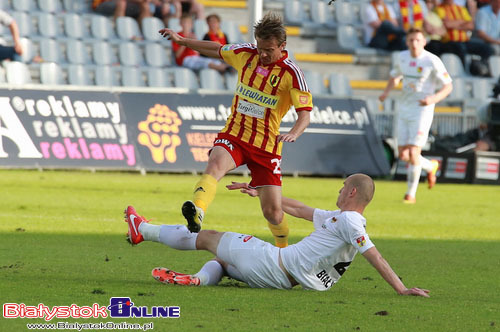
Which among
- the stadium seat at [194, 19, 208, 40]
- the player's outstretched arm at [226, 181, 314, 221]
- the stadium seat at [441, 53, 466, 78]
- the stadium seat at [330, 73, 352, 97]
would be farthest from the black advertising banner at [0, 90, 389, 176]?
the player's outstretched arm at [226, 181, 314, 221]

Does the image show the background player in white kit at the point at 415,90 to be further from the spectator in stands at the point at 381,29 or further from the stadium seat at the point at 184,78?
the spectator in stands at the point at 381,29

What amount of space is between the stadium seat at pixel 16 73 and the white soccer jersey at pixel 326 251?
12398 millimetres

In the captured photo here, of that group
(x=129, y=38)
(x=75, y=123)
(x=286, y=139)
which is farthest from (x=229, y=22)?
(x=286, y=139)

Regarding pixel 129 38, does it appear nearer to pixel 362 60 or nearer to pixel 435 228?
pixel 362 60

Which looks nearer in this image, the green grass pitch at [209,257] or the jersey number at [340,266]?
the green grass pitch at [209,257]

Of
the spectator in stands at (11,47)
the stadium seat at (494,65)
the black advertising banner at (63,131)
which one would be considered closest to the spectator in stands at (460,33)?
the stadium seat at (494,65)

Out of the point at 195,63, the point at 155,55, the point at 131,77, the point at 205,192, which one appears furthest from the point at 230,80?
the point at 205,192

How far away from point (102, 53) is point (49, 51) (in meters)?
1.13

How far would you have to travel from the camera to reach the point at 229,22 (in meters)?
22.8

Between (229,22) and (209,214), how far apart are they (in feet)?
35.3

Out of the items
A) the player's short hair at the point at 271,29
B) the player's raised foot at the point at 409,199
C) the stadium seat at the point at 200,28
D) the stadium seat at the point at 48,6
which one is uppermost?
the player's short hair at the point at 271,29

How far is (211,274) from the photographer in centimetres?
710

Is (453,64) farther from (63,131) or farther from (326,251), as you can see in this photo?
(326,251)

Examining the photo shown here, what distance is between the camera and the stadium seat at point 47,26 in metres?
21.3
